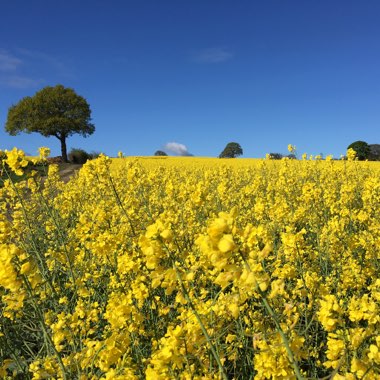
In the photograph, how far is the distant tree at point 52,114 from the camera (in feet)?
129

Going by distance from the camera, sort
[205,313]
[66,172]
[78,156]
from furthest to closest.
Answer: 1. [78,156]
2. [66,172]
3. [205,313]

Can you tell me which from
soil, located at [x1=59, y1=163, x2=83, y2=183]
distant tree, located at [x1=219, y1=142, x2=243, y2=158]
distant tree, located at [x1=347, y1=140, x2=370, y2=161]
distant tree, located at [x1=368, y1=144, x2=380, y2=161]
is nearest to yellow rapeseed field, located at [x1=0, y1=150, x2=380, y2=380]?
soil, located at [x1=59, y1=163, x2=83, y2=183]

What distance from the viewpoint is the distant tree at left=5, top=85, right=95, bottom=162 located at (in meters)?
39.4

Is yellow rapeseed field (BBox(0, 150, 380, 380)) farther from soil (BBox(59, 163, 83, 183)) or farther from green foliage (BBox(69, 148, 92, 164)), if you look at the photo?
green foliage (BBox(69, 148, 92, 164))

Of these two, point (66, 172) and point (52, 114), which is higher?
point (52, 114)

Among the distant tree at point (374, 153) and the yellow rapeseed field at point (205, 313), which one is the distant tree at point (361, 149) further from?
the yellow rapeseed field at point (205, 313)

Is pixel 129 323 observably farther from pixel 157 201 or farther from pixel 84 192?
pixel 84 192

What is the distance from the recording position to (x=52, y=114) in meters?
40.4

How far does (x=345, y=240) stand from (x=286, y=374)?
2.98 m

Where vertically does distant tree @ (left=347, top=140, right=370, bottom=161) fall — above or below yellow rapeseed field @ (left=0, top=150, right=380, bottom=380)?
above

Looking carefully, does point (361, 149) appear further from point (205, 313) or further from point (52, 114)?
point (205, 313)

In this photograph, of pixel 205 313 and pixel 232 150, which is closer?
pixel 205 313

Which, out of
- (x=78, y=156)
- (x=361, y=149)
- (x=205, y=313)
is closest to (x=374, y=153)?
(x=361, y=149)

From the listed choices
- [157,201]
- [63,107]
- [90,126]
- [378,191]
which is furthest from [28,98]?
[378,191]
